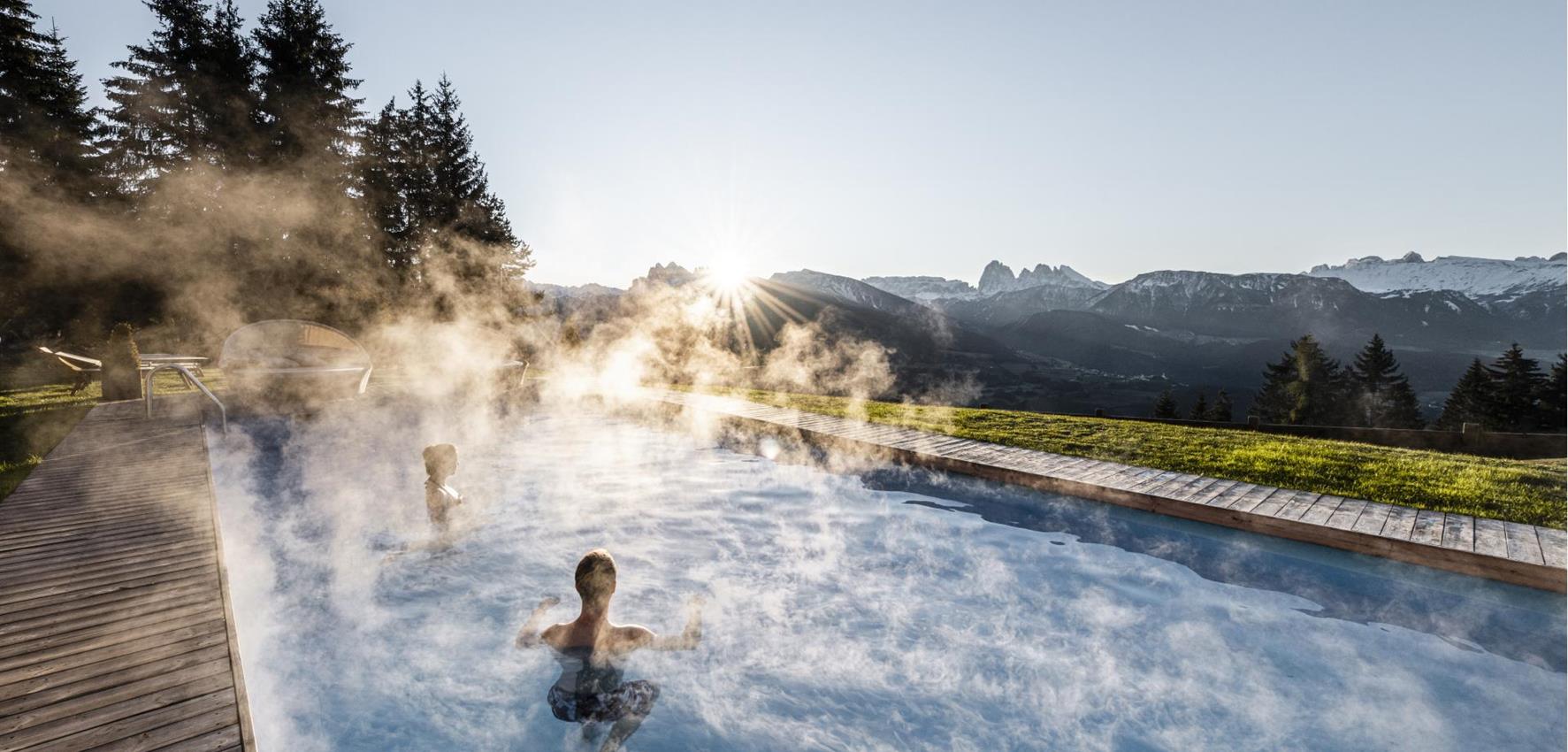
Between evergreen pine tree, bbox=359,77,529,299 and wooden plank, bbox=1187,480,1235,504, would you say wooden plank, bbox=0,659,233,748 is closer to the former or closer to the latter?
wooden plank, bbox=1187,480,1235,504

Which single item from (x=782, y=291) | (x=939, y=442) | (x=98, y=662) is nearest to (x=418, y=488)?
(x=98, y=662)

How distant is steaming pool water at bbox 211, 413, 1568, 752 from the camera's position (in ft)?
10.6

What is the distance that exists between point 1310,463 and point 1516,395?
4170 cm

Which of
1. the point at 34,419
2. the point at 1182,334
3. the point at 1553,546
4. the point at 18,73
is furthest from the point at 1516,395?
the point at 1182,334

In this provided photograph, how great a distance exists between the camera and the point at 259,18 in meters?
18.5

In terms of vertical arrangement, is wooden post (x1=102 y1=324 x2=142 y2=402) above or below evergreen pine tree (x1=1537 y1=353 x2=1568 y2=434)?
above

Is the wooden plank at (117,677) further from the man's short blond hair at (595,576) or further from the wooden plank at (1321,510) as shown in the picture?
the wooden plank at (1321,510)

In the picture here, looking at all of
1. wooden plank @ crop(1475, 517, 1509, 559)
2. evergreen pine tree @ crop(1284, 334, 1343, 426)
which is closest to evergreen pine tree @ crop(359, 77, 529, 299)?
wooden plank @ crop(1475, 517, 1509, 559)

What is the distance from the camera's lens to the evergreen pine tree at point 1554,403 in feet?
94.8

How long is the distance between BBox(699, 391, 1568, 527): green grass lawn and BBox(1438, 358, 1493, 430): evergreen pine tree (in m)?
38.2

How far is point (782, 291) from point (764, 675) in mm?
107847

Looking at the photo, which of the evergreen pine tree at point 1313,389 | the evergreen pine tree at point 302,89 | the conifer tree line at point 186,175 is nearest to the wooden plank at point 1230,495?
the conifer tree line at point 186,175

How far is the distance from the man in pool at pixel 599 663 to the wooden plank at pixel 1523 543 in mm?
4842

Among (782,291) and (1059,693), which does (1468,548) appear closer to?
(1059,693)
